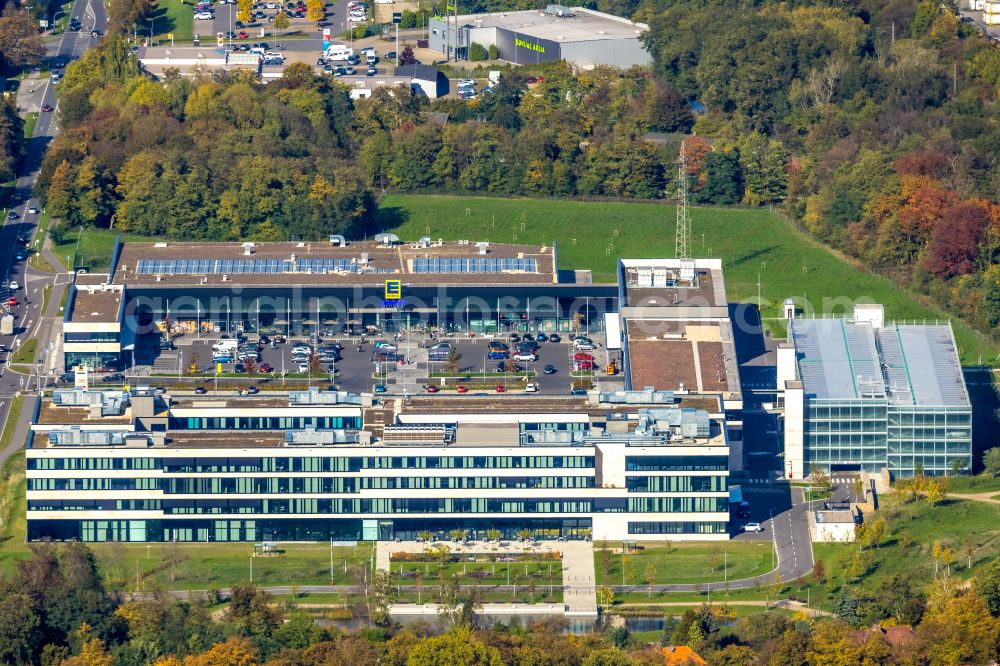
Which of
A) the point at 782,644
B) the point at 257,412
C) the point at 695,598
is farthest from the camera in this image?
the point at 257,412

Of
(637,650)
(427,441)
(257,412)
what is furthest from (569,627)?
(257,412)

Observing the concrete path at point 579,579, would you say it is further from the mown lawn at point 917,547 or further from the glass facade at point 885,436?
the glass facade at point 885,436

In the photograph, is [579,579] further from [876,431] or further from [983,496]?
[983,496]

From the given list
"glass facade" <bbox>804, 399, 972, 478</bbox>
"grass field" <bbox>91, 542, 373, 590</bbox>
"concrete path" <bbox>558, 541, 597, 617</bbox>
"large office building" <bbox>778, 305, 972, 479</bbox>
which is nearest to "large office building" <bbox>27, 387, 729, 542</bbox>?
"grass field" <bbox>91, 542, 373, 590</bbox>

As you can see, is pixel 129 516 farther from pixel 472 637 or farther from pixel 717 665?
pixel 717 665

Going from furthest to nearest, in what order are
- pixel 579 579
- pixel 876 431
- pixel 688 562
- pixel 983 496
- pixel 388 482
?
pixel 876 431 → pixel 983 496 → pixel 388 482 → pixel 688 562 → pixel 579 579

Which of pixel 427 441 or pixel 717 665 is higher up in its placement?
pixel 427 441

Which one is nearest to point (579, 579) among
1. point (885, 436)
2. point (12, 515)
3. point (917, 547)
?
point (917, 547)
